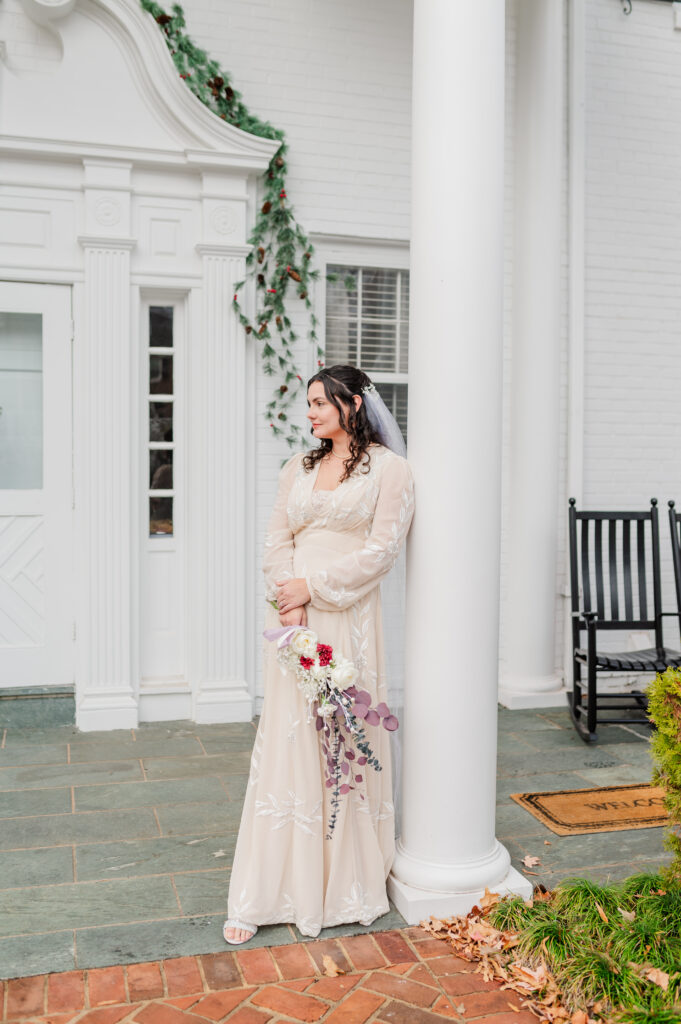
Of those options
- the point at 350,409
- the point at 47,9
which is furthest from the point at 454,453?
the point at 47,9

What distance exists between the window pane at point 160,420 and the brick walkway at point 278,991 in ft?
10.1

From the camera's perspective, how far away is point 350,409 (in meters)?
2.94

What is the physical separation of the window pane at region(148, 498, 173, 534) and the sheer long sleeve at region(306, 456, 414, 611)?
2486 millimetres

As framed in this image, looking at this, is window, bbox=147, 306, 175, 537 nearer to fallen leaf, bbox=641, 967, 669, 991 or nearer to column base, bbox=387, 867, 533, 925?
column base, bbox=387, 867, 533, 925

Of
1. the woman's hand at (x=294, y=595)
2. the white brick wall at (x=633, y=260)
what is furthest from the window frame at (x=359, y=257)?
the woman's hand at (x=294, y=595)

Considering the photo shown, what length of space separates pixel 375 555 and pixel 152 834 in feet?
5.11

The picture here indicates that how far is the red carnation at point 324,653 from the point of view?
2721 millimetres

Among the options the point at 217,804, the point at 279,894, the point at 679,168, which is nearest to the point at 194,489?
the point at 217,804

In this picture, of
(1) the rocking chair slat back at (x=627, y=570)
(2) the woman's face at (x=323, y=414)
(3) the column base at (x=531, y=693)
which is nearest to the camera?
(2) the woman's face at (x=323, y=414)

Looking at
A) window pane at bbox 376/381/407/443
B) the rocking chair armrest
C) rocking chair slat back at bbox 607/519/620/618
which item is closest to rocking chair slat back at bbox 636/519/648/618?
rocking chair slat back at bbox 607/519/620/618

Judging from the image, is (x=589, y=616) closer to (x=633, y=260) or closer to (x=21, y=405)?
(x=633, y=260)

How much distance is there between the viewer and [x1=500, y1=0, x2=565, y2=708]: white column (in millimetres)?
5305

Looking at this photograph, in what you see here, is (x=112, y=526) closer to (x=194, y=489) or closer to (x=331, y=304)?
(x=194, y=489)

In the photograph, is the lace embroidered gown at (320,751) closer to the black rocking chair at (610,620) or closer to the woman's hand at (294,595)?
the woman's hand at (294,595)
